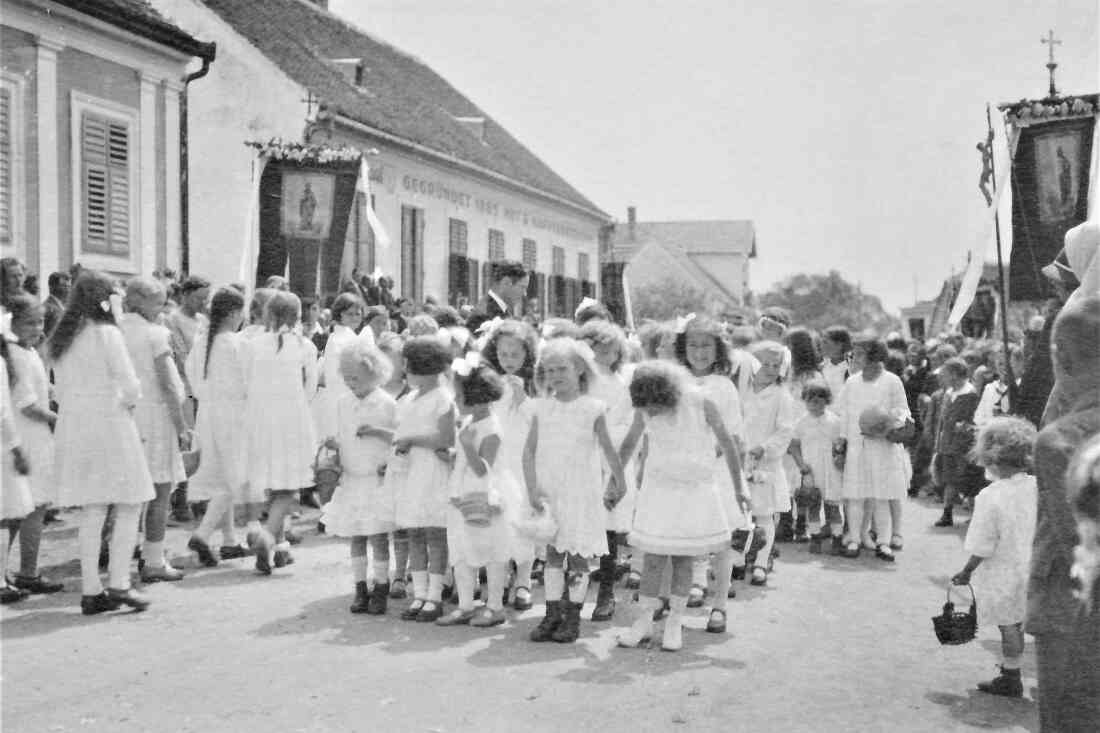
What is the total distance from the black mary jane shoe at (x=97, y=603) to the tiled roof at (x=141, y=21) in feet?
32.0

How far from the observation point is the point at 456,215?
2889cm

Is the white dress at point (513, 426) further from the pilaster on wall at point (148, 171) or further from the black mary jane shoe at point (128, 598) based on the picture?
the pilaster on wall at point (148, 171)

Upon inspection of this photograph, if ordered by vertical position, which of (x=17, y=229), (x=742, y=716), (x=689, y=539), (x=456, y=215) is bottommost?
(x=742, y=716)

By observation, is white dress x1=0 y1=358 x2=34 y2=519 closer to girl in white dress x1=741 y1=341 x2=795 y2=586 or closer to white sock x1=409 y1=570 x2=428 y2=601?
white sock x1=409 y1=570 x2=428 y2=601

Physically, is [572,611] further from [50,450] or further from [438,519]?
[50,450]

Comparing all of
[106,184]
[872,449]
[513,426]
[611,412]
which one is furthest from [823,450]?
[106,184]

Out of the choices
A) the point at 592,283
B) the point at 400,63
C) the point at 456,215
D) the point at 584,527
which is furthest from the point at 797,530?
the point at 592,283

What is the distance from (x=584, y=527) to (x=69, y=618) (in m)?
3.09

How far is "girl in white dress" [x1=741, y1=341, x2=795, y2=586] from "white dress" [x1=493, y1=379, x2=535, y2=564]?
5.47ft

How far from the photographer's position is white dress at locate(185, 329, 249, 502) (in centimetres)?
887

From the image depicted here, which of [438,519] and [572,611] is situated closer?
[572,611]

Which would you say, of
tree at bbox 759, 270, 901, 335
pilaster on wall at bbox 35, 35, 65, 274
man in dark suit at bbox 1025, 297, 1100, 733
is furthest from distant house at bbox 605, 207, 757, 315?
man in dark suit at bbox 1025, 297, 1100, 733

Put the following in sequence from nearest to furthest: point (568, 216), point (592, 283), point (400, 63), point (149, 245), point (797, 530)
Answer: point (797, 530)
point (149, 245)
point (400, 63)
point (568, 216)
point (592, 283)

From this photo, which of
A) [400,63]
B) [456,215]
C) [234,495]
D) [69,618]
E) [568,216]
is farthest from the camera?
[568,216]
